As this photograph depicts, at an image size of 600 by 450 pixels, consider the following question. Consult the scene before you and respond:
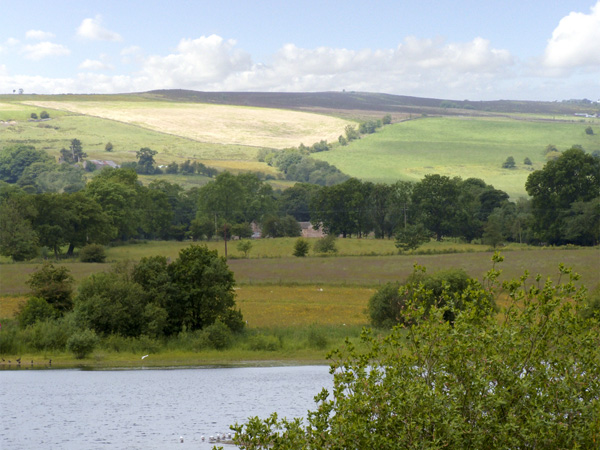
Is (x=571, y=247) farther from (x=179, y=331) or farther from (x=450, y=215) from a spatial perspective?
(x=179, y=331)

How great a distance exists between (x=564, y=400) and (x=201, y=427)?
87.2ft

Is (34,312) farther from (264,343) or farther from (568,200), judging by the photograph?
(568,200)

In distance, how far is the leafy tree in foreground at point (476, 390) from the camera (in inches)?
496

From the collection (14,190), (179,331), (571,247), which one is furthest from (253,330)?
(14,190)

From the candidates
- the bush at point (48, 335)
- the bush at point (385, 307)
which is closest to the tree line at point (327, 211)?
the bush at point (385, 307)

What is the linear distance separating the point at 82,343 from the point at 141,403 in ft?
37.9

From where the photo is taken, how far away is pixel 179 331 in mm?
59906

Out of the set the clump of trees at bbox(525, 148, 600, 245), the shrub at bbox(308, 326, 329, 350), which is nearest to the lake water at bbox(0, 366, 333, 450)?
the shrub at bbox(308, 326, 329, 350)

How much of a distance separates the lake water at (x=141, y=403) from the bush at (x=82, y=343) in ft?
6.46

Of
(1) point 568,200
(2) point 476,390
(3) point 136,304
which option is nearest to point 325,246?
(1) point 568,200

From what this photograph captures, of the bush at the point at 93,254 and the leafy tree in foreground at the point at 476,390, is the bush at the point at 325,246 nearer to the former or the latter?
the bush at the point at 93,254

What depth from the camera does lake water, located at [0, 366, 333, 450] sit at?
35.6 meters

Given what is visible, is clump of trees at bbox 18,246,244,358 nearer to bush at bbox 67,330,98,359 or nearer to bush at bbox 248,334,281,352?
bush at bbox 67,330,98,359

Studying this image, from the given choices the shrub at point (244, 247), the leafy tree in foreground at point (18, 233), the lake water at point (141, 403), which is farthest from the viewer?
the shrub at point (244, 247)
